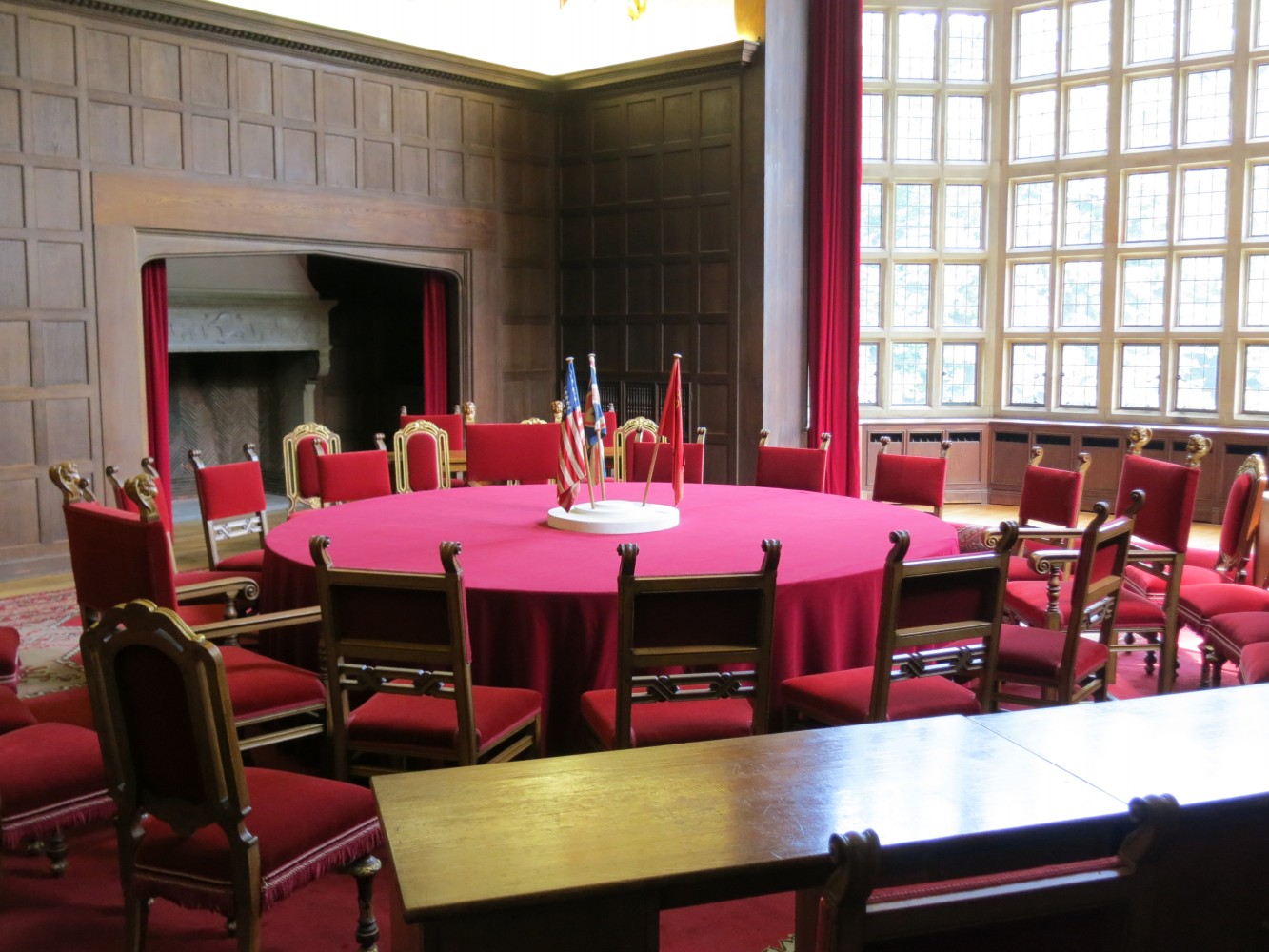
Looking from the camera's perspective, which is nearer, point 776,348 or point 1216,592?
point 1216,592

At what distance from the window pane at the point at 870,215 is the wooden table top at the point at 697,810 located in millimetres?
8858

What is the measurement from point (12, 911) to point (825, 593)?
95.7 inches

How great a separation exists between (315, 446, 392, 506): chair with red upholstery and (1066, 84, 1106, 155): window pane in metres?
7.03

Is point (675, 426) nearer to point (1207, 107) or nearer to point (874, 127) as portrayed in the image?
point (874, 127)

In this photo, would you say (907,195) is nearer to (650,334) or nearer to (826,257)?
(826,257)

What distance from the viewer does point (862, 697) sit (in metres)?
3.33

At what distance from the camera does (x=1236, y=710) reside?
2.25 meters

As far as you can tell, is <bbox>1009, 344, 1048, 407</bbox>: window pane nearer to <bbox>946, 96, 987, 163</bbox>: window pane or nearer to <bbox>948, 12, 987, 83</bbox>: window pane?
<bbox>946, 96, 987, 163</bbox>: window pane

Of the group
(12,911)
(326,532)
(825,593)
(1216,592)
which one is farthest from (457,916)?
(1216,592)

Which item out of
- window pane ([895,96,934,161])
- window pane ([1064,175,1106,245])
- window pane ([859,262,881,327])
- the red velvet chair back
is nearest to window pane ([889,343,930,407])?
window pane ([859,262,881,327])

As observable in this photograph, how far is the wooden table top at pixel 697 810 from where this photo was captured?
5.04 feet

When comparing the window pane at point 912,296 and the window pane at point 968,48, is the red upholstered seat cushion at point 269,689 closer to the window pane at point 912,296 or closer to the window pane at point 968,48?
the window pane at point 912,296

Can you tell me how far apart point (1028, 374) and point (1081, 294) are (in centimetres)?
83

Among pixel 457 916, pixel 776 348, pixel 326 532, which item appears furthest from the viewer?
pixel 776 348
